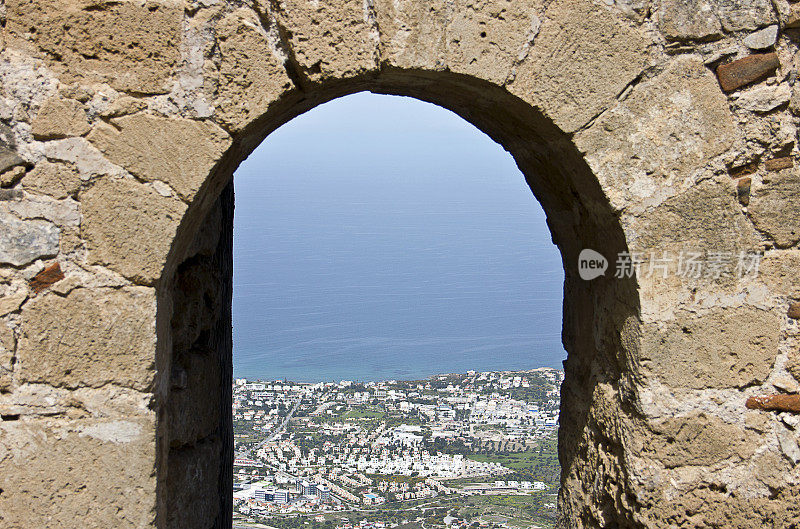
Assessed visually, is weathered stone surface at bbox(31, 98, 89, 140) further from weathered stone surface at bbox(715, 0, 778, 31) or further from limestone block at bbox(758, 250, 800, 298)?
limestone block at bbox(758, 250, 800, 298)

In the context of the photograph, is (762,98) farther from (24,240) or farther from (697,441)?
(24,240)

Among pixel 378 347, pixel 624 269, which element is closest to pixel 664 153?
pixel 624 269

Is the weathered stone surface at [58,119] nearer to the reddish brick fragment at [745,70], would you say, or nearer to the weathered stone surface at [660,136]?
the weathered stone surface at [660,136]

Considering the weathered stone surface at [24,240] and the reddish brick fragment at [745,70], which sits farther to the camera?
the reddish brick fragment at [745,70]

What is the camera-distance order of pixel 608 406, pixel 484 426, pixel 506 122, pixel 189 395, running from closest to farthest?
pixel 608 406 → pixel 506 122 → pixel 189 395 → pixel 484 426

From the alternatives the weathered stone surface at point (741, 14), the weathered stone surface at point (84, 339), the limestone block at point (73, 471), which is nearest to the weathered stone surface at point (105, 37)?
the weathered stone surface at point (84, 339)

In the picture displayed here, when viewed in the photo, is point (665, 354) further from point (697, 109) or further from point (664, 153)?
point (697, 109)

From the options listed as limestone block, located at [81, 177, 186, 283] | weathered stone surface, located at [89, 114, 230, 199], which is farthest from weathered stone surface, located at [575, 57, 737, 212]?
limestone block, located at [81, 177, 186, 283]
